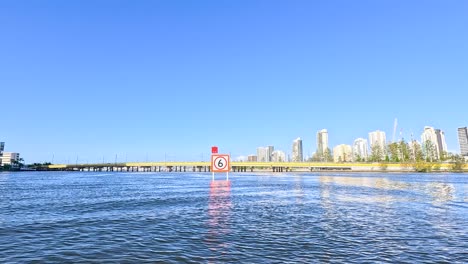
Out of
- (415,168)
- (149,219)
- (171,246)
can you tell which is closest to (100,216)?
(149,219)

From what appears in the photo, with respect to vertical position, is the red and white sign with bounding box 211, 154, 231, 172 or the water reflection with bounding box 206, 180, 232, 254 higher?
the red and white sign with bounding box 211, 154, 231, 172

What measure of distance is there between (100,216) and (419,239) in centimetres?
1849

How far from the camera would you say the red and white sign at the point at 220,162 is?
1842 inches

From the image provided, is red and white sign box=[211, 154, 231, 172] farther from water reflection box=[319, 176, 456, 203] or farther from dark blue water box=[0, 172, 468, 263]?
dark blue water box=[0, 172, 468, 263]

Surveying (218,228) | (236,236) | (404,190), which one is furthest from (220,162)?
(236,236)

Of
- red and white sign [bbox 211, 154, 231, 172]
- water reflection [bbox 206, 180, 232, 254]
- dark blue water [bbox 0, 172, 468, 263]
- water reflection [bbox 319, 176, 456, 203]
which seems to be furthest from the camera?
red and white sign [bbox 211, 154, 231, 172]

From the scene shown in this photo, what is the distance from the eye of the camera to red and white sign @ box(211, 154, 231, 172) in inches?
1842

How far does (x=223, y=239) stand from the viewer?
44.1 ft

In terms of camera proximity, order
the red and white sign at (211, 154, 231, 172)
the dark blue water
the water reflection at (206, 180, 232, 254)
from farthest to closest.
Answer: the red and white sign at (211, 154, 231, 172) → the water reflection at (206, 180, 232, 254) → the dark blue water

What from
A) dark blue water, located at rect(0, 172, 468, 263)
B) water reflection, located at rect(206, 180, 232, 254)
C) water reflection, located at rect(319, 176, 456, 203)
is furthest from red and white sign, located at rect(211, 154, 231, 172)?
dark blue water, located at rect(0, 172, 468, 263)

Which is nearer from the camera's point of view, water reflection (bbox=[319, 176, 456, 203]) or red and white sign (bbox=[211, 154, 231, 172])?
water reflection (bbox=[319, 176, 456, 203])

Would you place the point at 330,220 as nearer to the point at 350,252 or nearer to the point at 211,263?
the point at 350,252

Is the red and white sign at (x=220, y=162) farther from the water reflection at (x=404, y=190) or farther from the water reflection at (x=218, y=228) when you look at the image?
the water reflection at (x=218, y=228)

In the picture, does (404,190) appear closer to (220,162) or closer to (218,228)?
(220,162)
